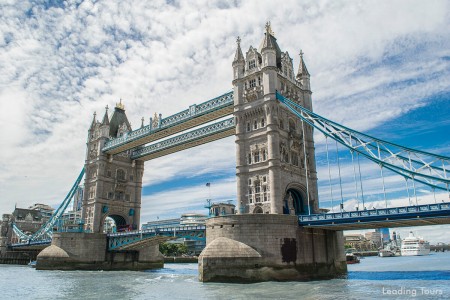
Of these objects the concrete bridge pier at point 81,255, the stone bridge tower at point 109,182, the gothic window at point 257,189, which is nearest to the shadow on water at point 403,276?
the gothic window at point 257,189

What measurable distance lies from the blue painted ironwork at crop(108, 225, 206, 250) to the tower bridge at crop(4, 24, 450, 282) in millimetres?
248

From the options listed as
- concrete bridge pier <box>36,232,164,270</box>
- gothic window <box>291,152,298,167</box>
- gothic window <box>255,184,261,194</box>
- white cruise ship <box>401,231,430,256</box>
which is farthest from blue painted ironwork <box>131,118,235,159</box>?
white cruise ship <box>401,231,430,256</box>

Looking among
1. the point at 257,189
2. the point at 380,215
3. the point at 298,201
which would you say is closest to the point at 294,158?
the point at 298,201

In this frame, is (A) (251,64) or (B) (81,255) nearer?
(A) (251,64)

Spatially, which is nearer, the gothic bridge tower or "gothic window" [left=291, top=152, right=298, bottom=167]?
the gothic bridge tower

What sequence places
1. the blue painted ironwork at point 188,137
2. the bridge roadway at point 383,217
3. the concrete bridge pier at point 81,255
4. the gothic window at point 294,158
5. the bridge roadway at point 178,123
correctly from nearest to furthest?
1. the bridge roadway at point 383,217
2. the gothic window at point 294,158
3. the bridge roadway at point 178,123
4. the blue painted ironwork at point 188,137
5. the concrete bridge pier at point 81,255

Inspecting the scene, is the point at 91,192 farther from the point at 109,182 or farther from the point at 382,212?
the point at 382,212

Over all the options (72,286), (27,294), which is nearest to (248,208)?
(72,286)

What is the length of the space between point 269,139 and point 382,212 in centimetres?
1476

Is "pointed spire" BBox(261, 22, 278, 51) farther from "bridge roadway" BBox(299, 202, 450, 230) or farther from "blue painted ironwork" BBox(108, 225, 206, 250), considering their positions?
"blue painted ironwork" BBox(108, 225, 206, 250)

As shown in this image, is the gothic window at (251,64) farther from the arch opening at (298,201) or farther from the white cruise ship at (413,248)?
the white cruise ship at (413,248)

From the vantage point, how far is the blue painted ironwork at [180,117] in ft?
173

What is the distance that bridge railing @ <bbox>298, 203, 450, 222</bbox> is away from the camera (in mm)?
33688

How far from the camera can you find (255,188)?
46094 millimetres
